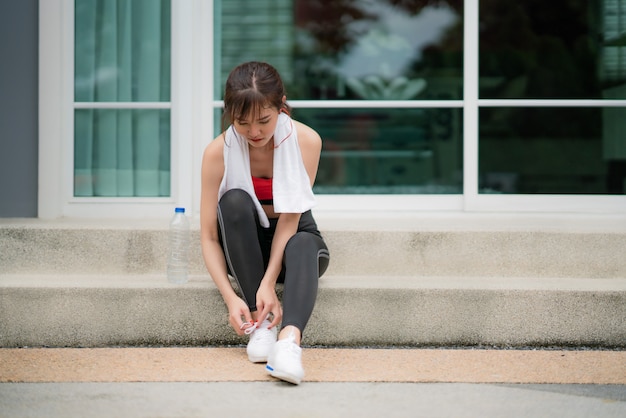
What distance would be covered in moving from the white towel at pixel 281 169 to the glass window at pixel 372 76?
67.8 inches

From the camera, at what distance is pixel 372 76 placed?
14.6 ft

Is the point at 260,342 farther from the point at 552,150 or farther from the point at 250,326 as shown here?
the point at 552,150

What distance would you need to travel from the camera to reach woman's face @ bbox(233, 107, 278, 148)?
231 centimetres

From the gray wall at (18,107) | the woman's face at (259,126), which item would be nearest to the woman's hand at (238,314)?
the woman's face at (259,126)

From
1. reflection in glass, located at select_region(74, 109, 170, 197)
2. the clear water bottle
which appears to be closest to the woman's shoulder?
the clear water bottle

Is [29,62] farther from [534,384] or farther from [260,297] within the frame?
[534,384]

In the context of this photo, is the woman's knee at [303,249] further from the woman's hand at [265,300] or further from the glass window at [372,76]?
the glass window at [372,76]

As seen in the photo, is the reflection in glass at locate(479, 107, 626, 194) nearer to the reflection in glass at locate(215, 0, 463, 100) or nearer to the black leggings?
the reflection in glass at locate(215, 0, 463, 100)

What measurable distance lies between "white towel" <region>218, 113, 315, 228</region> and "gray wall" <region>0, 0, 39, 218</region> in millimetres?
1387

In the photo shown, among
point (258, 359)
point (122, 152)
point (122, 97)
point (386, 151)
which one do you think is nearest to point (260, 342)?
point (258, 359)

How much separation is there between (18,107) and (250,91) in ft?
5.63

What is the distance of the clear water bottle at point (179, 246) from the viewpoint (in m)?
3.11

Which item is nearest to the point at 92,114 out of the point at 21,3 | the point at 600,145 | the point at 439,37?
the point at 21,3

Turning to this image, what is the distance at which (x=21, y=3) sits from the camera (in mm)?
3479
